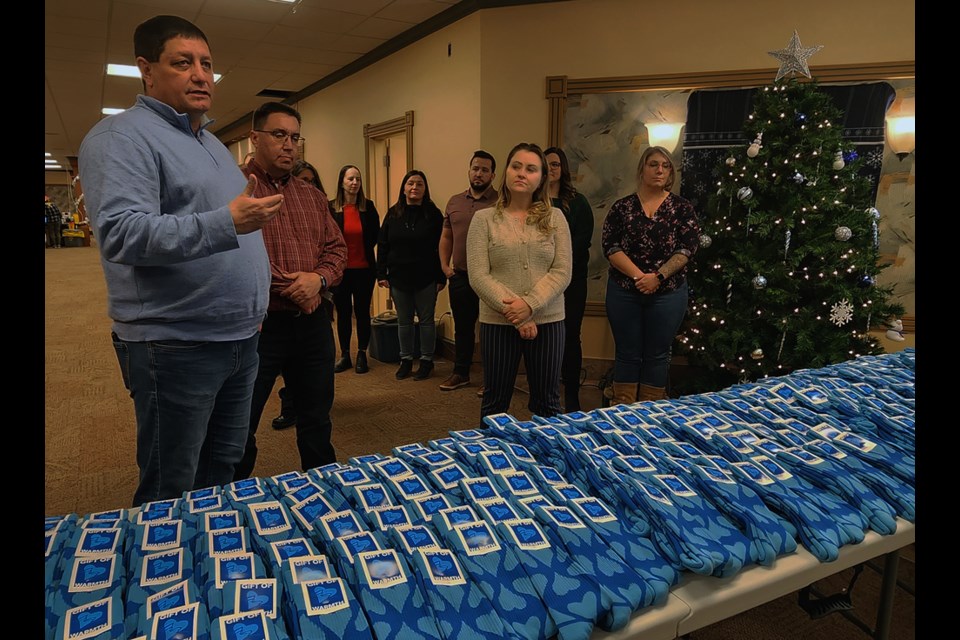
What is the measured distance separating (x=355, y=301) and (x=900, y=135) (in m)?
4.25

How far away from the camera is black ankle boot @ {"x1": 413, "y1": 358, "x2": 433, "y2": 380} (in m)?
4.74

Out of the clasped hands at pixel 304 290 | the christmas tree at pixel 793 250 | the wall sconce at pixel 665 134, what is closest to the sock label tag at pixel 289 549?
the clasped hands at pixel 304 290

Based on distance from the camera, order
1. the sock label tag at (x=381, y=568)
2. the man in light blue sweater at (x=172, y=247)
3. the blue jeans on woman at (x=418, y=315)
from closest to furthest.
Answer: the sock label tag at (x=381, y=568) → the man in light blue sweater at (x=172, y=247) → the blue jeans on woman at (x=418, y=315)

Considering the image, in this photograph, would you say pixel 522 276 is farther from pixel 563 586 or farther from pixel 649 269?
pixel 563 586

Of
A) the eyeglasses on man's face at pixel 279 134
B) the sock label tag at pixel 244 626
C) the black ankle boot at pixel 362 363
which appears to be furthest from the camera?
the black ankle boot at pixel 362 363

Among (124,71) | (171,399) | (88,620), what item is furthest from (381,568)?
(124,71)

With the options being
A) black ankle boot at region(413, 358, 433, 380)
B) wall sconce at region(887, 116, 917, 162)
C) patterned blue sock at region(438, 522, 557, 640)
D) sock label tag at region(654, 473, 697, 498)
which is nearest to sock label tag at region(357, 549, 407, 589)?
patterned blue sock at region(438, 522, 557, 640)

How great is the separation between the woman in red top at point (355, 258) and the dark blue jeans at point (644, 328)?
2.22m

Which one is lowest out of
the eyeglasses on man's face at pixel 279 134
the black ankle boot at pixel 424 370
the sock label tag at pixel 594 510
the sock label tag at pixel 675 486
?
the black ankle boot at pixel 424 370

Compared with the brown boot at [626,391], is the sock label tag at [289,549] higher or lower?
higher

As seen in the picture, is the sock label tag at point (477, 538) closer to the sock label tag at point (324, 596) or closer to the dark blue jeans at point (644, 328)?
the sock label tag at point (324, 596)

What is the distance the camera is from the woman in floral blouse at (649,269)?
10.6 ft
